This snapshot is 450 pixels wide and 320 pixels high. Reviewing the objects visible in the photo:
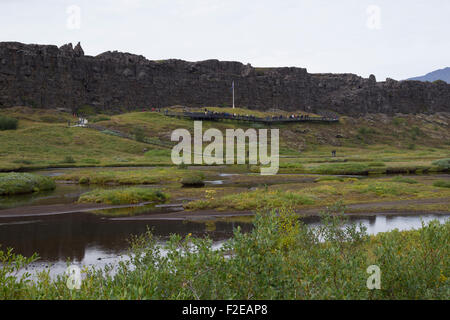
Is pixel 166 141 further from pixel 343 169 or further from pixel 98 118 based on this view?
pixel 343 169

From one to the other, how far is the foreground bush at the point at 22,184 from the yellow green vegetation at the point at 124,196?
1038 cm

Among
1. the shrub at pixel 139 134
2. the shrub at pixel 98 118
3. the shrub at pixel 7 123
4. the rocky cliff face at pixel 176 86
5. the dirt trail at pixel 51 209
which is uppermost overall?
the rocky cliff face at pixel 176 86

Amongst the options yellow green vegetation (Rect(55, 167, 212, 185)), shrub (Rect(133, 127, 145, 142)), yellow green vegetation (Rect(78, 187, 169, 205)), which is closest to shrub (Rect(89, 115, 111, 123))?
shrub (Rect(133, 127, 145, 142))

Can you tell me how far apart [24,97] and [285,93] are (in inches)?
3754

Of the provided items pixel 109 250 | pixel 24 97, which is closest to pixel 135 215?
pixel 109 250

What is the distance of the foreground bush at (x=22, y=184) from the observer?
43281mm

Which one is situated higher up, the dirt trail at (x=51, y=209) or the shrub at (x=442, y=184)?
the shrub at (x=442, y=184)

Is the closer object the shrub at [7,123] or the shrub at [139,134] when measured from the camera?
the shrub at [7,123]

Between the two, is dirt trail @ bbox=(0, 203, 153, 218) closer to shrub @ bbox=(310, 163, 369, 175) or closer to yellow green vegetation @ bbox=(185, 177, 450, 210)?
yellow green vegetation @ bbox=(185, 177, 450, 210)

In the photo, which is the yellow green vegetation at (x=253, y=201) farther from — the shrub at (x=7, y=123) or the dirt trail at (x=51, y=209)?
the shrub at (x=7, y=123)

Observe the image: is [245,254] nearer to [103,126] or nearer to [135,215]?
[135,215]

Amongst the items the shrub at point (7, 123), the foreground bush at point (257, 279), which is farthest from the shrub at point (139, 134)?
the foreground bush at point (257, 279)

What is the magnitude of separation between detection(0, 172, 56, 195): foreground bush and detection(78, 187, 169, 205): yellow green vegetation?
10.4 meters

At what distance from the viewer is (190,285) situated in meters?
9.20
